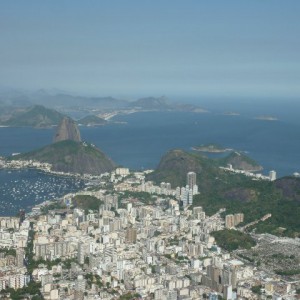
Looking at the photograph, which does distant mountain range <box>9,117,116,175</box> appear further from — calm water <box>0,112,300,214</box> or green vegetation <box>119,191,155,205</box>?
green vegetation <box>119,191,155,205</box>

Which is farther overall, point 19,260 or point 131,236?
point 131,236

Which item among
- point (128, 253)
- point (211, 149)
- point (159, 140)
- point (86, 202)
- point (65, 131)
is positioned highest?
point (65, 131)

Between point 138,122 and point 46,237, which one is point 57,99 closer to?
point 138,122

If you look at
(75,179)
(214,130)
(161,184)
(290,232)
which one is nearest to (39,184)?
(75,179)

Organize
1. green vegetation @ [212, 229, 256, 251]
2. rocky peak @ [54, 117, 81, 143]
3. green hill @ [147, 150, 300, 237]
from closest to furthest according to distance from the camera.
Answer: green vegetation @ [212, 229, 256, 251] → green hill @ [147, 150, 300, 237] → rocky peak @ [54, 117, 81, 143]

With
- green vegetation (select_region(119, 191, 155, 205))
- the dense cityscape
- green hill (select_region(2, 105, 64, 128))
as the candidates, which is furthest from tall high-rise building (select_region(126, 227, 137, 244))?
green hill (select_region(2, 105, 64, 128))

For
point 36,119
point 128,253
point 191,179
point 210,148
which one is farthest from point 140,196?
point 36,119

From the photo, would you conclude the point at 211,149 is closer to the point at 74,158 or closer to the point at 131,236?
the point at 74,158
